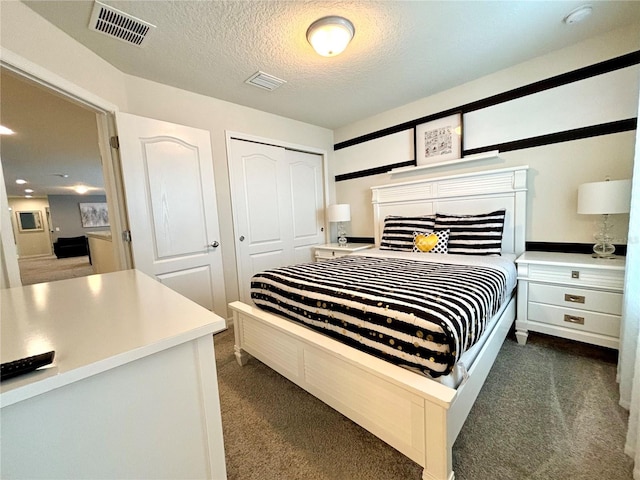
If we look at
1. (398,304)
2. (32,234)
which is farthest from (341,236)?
(32,234)

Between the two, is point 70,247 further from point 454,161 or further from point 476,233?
point 476,233

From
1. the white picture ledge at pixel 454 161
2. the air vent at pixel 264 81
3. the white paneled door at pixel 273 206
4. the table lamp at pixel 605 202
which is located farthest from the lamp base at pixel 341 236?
the table lamp at pixel 605 202

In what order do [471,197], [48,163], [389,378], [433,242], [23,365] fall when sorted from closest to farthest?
[23,365] < [389,378] < [433,242] < [471,197] < [48,163]

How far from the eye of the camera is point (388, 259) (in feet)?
7.71

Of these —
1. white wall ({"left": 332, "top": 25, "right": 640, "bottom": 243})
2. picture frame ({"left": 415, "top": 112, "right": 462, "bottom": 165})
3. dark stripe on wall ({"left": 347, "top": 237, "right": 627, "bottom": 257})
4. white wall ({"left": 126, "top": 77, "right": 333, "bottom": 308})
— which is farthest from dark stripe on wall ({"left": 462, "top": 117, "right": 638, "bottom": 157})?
white wall ({"left": 126, "top": 77, "right": 333, "bottom": 308})

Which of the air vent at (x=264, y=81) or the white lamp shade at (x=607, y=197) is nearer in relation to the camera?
the white lamp shade at (x=607, y=197)

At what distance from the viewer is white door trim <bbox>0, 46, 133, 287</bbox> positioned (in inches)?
54.6

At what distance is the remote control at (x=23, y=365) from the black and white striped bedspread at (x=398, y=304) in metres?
1.06

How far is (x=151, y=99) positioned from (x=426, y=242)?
291 cm

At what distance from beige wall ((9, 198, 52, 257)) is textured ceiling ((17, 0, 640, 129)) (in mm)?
11580

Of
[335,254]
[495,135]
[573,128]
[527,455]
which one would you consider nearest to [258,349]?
[527,455]

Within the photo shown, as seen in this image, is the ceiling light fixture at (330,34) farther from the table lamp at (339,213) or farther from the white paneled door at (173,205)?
the table lamp at (339,213)

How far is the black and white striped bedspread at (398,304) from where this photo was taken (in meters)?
1.06

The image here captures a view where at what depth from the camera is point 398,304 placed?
1.20 metres
